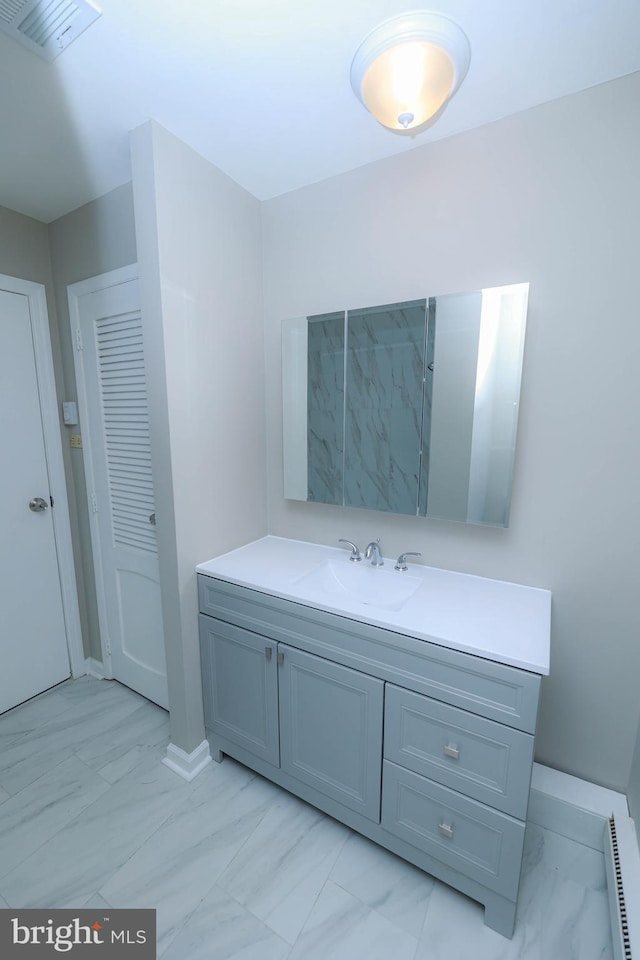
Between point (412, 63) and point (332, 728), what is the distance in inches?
77.1

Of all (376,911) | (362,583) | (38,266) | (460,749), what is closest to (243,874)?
(376,911)

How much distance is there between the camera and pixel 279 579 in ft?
4.85

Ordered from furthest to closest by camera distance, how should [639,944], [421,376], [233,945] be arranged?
[421,376] → [233,945] → [639,944]

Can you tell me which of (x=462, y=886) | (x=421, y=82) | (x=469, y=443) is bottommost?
(x=462, y=886)

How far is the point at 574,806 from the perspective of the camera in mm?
1318

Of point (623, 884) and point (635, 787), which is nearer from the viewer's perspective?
point (623, 884)

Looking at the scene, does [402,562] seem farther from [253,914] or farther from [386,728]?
[253,914]

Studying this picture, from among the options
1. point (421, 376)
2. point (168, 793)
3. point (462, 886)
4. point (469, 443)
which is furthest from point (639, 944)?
point (421, 376)

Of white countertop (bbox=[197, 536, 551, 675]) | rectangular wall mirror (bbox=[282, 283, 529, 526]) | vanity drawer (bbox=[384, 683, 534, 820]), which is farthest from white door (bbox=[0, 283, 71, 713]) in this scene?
vanity drawer (bbox=[384, 683, 534, 820])

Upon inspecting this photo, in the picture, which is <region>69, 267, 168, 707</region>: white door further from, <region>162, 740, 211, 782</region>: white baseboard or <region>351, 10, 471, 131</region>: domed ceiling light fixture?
<region>351, 10, 471, 131</region>: domed ceiling light fixture

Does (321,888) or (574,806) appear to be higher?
(574,806)

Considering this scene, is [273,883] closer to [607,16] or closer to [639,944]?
[639,944]

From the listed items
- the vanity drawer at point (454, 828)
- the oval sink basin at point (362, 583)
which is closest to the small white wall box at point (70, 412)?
the oval sink basin at point (362, 583)

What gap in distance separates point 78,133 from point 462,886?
9.01 ft
